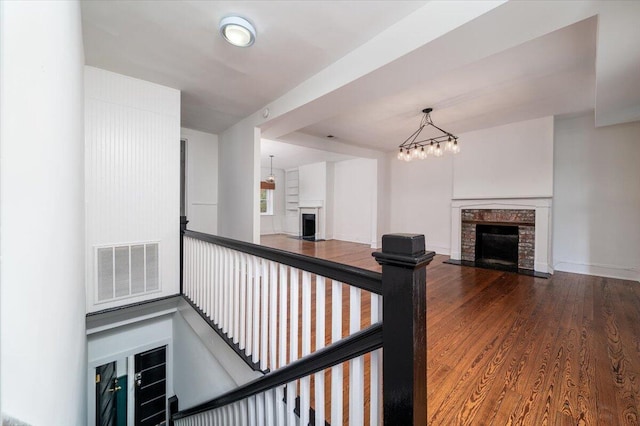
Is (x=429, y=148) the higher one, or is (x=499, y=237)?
(x=429, y=148)

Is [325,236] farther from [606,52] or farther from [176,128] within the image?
[606,52]

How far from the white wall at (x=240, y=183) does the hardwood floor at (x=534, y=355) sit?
275 cm

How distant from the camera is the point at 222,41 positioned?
7.18 feet

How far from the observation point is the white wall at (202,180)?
15.1 feet

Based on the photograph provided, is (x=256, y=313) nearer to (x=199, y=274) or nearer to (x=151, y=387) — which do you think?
(x=199, y=274)

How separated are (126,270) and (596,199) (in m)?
6.88

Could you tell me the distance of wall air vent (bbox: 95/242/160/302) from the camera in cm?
266

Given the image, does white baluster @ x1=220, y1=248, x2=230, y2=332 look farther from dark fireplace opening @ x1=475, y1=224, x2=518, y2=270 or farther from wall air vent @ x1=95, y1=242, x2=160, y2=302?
dark fireplace opening @ x1=475, y1=224, x2=518, y2=270

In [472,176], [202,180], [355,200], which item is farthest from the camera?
[355,200]

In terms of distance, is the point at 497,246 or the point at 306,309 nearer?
the point at 306,309

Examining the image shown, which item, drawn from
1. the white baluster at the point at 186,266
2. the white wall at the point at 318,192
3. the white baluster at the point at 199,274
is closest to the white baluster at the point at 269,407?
the white baluster at the point at 199,274

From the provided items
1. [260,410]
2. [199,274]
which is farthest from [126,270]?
[260,410]

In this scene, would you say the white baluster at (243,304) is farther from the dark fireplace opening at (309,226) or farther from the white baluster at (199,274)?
the dark fireplace opening at (309,226)

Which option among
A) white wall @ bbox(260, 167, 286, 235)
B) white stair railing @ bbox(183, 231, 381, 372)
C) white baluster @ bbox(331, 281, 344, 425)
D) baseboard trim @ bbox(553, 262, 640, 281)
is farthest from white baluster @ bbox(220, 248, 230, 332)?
white wall @ bbox(260, 167, 286, 235)
